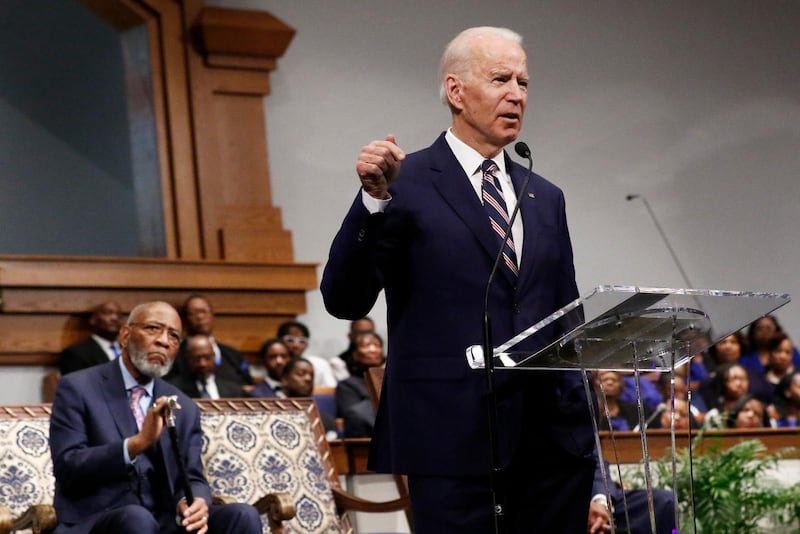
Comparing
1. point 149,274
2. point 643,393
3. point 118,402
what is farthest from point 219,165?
point 118,402

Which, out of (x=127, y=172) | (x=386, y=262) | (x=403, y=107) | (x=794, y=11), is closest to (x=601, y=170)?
(x=403, y=107)

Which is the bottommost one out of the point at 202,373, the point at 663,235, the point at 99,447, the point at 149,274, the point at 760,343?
the point at 99,447

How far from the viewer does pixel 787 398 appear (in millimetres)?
7859

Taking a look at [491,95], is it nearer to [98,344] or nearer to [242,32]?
[98,344]

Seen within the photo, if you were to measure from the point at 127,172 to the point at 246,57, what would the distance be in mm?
1740

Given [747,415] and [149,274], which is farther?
[149,274]

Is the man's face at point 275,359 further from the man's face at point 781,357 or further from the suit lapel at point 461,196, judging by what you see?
the suit lapel at point 461,196

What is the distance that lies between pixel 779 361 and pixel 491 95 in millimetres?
6583

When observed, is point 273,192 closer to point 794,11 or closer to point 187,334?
point 187,334

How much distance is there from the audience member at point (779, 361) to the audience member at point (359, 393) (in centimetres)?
272

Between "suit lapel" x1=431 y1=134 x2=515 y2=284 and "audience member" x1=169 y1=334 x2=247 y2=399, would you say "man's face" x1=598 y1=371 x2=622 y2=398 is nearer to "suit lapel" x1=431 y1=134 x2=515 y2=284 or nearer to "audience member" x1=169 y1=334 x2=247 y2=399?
"audience member" x1=169 y1=334 x2=247 y2=399

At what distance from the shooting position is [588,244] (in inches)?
416

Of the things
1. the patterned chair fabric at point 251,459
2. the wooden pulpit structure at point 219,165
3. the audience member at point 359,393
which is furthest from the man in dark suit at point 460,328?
the wooden pulpit structure at point 219,165

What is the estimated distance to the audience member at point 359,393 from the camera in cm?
639
